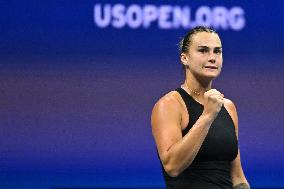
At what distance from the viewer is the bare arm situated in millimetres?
1775

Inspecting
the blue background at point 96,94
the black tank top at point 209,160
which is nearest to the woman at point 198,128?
the black tank top at point 209,160

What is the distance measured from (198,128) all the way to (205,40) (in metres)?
0.33

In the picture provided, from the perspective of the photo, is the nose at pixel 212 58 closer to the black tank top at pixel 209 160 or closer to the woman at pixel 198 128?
the woman at pixel 198 128

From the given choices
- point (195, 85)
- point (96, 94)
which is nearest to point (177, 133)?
point (195, 85)

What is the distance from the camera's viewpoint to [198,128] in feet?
5.83

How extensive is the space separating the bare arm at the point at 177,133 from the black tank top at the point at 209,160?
6 cm

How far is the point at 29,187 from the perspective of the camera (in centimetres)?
346

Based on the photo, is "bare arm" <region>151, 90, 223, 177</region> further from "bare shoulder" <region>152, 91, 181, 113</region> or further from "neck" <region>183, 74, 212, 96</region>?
"neck" <region>183, 74, 212, 96</region>

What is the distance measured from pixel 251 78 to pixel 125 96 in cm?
68

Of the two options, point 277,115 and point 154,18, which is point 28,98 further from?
point 277,115

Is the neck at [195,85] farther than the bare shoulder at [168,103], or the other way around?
the neck at [195,85]

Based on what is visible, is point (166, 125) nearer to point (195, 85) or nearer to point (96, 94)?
point (195, 85)

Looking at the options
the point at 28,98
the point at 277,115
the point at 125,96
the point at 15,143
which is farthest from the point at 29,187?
the point at 277,115

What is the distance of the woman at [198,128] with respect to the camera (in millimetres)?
1796
